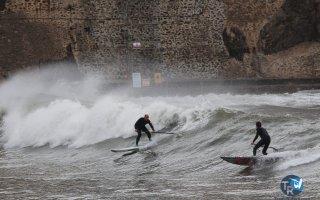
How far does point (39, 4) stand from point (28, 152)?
11441 mm

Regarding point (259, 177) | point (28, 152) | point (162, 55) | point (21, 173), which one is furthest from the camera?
point (162, 55)

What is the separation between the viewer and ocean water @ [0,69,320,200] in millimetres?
13609

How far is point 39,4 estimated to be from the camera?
31.4m

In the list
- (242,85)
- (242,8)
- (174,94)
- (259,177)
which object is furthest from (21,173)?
(242,8)

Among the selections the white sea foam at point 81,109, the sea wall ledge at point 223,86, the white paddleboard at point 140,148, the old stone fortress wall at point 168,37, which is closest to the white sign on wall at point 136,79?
the sea wall ledge at point 223,86

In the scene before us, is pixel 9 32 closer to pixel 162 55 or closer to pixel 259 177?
pixel 162 55

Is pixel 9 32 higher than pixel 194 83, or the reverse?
pixel 9 32

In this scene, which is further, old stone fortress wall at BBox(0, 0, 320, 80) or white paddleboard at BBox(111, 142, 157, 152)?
old stone fortress wall at BBox(0, 0, 320, 80)

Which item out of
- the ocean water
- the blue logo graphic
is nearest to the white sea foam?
the ocean water

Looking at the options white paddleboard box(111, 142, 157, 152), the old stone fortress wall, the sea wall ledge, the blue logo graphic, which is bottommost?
white paddleboard box(111, 142, 157, 152)

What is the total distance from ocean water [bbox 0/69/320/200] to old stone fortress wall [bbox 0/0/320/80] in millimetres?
1322

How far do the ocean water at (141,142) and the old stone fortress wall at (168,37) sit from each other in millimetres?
1322

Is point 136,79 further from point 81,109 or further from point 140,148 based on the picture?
point 140,148

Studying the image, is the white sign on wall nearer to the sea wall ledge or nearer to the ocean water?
the sea wall ledge
